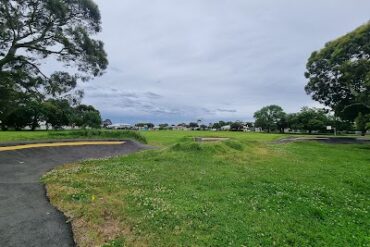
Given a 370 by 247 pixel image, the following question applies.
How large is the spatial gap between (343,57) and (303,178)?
28.6 metres

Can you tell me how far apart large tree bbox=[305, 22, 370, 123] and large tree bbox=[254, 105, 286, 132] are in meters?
96.7

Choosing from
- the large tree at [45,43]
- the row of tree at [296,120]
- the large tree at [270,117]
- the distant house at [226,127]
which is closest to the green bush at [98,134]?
the large tree at [45,43]

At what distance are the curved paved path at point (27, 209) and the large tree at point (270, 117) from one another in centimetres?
13033

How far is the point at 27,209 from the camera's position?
9.59 m

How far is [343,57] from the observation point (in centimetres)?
3759

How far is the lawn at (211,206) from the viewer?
24.5ft

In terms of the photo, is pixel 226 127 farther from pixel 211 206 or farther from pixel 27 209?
pixel 27 209

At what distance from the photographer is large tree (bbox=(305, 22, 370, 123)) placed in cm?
3444

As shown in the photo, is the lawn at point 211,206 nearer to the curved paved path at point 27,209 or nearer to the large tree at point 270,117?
the curved paved path at point 27,209

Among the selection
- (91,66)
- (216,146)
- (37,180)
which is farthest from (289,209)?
(91,66)

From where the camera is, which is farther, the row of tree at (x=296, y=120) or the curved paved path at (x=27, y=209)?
the row of tree at (x=296, y=120)

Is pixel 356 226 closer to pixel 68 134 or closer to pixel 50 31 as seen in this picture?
pixel 50 31

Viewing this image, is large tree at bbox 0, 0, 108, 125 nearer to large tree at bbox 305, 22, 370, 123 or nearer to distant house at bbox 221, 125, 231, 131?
large tree at bbox 305, 22, 370, 123

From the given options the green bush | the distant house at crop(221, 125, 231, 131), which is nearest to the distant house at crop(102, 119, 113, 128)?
the distant house at crop(221, 125, 231, 131)
